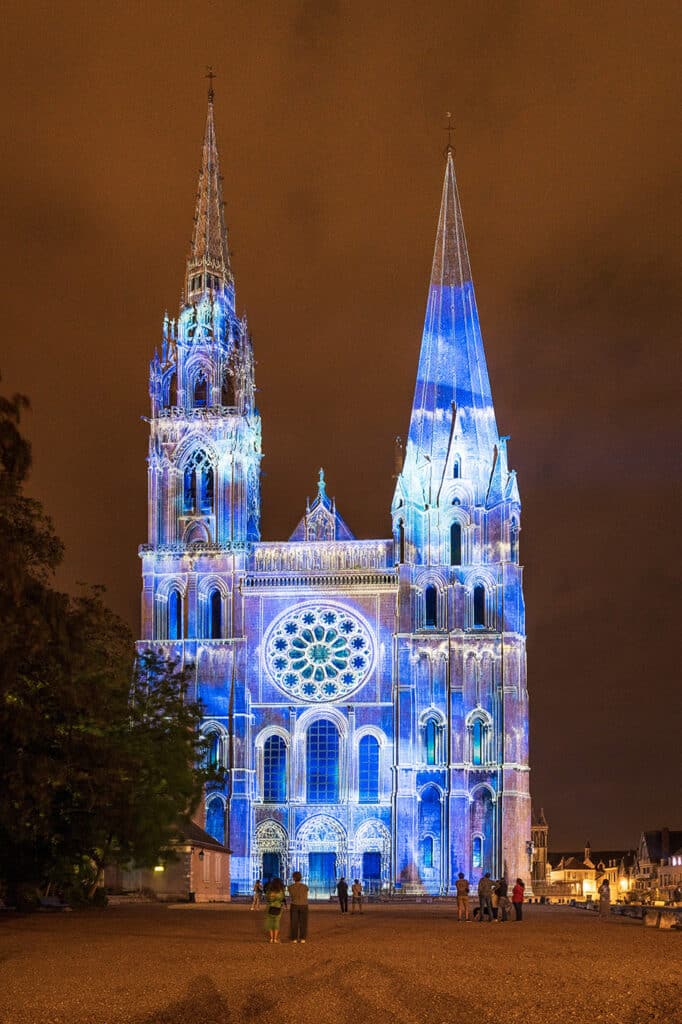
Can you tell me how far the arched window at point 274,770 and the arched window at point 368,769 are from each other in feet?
12.1

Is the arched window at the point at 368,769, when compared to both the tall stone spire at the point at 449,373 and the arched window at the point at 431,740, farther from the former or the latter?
the tall stone spire at the point at 449,373

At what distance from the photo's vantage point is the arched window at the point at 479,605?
254ft

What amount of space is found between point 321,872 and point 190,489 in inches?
803

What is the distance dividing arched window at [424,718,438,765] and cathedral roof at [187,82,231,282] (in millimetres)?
28278

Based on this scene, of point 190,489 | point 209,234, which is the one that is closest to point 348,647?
point 190,489

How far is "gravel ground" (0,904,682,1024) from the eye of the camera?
2055 centimetres

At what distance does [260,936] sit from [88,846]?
742 centimetres

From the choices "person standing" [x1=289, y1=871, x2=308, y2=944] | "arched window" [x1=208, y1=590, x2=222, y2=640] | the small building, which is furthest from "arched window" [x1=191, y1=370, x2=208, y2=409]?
"person standing" [x1=289, y1=871, x2=308, y2=944]

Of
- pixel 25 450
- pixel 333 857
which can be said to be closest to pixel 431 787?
pixel 333 857

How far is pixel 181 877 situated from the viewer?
5753 centimetres

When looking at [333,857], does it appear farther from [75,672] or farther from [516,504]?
[75,672]

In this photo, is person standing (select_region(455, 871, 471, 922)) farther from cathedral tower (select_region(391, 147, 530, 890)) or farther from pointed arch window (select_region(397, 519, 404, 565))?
pointed arch window (select_region(397, 519, 404, 565))

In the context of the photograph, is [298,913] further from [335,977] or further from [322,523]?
[322,523]

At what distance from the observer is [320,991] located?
22.4 m
